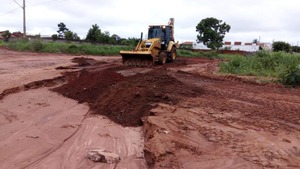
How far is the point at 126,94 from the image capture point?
9648mm

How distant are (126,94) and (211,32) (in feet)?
176

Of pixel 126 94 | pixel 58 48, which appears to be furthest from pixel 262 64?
pixel 58 48

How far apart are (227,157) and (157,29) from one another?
56.3 feet

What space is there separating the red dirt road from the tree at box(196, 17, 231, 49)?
51.2 meters

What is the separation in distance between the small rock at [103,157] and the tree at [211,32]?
188 ft

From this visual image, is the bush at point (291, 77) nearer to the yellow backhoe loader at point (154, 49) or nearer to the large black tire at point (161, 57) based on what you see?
the yellow backhoe loader at point (154, 49)

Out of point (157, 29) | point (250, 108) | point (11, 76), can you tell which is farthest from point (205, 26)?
point (250, 108)

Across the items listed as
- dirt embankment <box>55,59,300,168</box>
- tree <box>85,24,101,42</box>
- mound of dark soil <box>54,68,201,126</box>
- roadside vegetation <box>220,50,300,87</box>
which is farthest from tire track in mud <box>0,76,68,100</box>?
tree <box>85,24,101,42</box>

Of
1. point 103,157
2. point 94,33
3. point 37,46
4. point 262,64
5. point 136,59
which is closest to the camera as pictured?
point 103,157

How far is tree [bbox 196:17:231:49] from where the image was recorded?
61.2 m

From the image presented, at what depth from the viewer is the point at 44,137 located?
6.84 metres

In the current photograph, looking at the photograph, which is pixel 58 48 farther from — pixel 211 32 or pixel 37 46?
pixel 211 32

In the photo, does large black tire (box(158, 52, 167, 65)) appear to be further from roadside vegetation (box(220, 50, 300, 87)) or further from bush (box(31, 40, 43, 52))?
bush (box(31, 40, 43, 52))

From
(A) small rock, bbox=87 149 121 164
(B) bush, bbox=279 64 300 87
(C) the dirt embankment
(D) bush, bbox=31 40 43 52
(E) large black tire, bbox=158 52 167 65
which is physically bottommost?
(A) small rock, bbox=87 149 121 164
